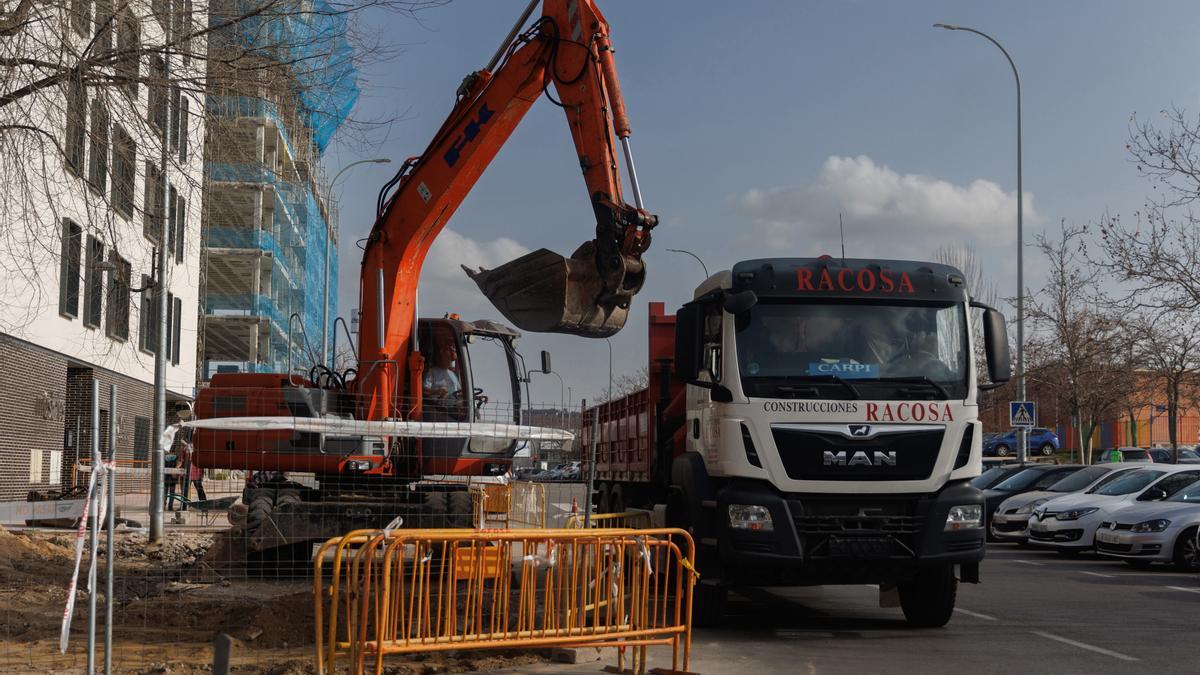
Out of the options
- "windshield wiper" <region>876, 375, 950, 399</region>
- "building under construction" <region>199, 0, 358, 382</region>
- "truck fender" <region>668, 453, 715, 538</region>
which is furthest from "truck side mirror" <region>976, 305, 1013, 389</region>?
"building under construction" <region>199, 0, 358, 382</region>

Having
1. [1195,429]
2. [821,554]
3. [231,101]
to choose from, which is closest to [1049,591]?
[821,554]

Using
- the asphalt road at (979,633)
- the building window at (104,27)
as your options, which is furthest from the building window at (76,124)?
the asphalt road at (979,633)

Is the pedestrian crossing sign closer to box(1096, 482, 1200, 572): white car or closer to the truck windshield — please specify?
box(1096, 482, 1200, 572): white car

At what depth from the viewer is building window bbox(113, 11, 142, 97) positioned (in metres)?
10.2

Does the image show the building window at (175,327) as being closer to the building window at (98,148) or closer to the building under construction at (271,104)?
the building under construction at (271,104)

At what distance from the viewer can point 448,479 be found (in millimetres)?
15102

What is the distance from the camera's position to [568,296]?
12250 mm

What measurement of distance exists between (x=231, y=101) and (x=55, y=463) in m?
19.7

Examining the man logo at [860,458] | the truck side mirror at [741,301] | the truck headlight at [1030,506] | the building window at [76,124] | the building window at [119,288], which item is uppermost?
the building window at [76,124]

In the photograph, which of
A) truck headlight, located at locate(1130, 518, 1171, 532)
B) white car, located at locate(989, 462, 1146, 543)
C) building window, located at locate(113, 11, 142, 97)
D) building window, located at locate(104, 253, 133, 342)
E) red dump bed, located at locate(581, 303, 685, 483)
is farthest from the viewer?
white car, located at locate(989, 462, 1146, 543)

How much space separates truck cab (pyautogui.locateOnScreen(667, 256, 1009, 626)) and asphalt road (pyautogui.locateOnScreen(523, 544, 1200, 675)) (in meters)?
0.59

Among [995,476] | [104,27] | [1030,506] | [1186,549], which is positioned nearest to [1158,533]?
[1186,549]

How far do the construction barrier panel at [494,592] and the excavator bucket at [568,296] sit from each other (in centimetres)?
336

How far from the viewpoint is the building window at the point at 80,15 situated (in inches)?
396
